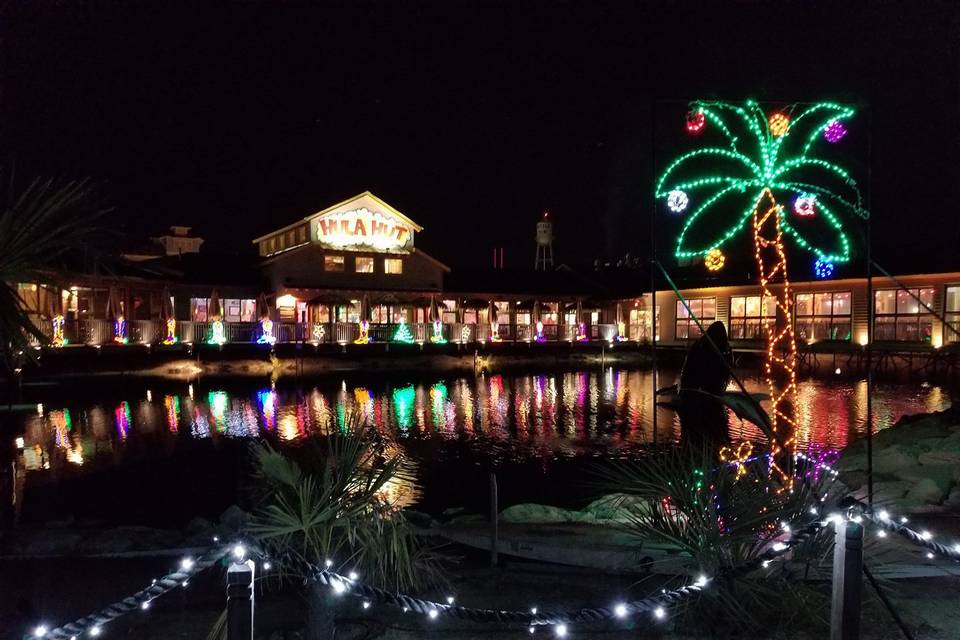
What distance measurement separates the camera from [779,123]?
6.48 m

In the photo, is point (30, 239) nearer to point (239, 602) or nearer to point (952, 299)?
point (239, 602)

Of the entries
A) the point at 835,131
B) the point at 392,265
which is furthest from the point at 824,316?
the point at 835,131

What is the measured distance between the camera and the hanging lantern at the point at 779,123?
6.47m

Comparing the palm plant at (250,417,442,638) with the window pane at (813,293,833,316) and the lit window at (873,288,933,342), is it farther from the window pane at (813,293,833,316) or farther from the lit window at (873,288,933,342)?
the window pane at (813,293,833,316)

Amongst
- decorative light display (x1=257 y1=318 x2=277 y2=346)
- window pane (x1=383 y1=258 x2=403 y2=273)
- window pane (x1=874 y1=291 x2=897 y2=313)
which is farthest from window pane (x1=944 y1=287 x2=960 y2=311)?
decorative light display (x1=257 y1=318 x2=277 y2=346)

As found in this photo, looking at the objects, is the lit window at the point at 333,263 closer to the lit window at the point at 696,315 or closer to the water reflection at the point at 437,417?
the water reflection at the point at 437,417

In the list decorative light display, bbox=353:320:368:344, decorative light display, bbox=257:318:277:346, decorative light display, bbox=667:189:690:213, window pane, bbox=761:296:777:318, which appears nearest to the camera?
decorative light display, bbox=667:189:690:213

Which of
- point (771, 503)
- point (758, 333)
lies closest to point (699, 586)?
point (771, 503)

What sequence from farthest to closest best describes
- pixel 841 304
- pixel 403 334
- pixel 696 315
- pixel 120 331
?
1. pixel 696 315
2. pixel 841 304
3. pixel 403 334
4. pixel 120 331

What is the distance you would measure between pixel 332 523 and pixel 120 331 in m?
25.0

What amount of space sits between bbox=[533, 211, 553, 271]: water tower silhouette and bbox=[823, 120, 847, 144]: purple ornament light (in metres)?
51.5

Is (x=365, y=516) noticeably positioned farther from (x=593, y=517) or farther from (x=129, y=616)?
(x=593, y=517)

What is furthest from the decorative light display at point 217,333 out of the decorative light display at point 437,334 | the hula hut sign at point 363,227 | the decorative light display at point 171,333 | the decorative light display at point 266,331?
the decorative light display at point 437,334

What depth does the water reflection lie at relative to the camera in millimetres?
13188
